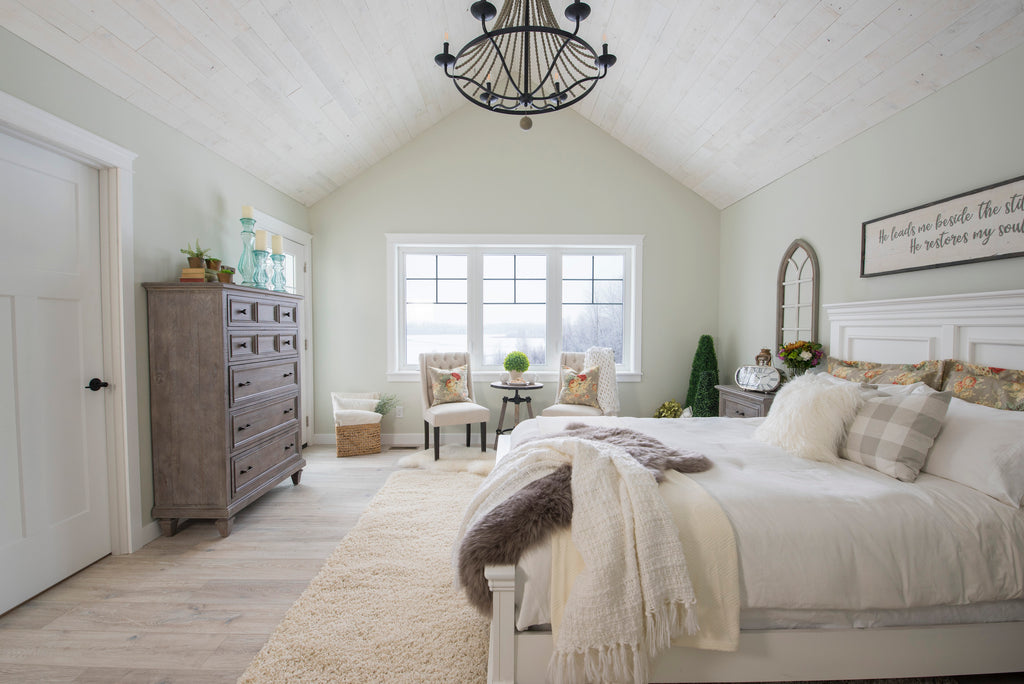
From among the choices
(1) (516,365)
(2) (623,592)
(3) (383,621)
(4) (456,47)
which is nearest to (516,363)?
(1) (516,365)

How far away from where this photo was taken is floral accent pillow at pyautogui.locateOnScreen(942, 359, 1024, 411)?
172 centimetres

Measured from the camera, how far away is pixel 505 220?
4.43 meters

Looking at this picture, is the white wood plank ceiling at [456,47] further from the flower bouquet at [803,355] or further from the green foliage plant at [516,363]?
the green foliage plant at [516,363]

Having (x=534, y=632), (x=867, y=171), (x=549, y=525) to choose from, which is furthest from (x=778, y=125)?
(x=534, y=632)

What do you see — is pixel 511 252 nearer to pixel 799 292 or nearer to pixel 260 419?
pixel 799 292

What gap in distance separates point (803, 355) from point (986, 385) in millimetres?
1131

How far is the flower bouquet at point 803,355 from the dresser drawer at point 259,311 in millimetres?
3457

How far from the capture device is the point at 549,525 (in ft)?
4.43

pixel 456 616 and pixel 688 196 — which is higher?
pixel 688 196

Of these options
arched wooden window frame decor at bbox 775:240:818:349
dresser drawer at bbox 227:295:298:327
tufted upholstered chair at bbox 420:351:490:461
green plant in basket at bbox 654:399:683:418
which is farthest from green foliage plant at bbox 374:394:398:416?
arched wooden window frame decor at bbox 775:240:818:349

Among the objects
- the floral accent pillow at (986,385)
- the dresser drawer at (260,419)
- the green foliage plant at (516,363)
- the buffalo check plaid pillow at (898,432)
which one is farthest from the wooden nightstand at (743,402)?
the dresser drawer at (260,419)

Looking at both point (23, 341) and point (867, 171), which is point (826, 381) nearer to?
point (867, 171)

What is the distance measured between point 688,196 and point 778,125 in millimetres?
1429

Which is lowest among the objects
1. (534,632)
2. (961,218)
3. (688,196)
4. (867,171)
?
(534,632)
